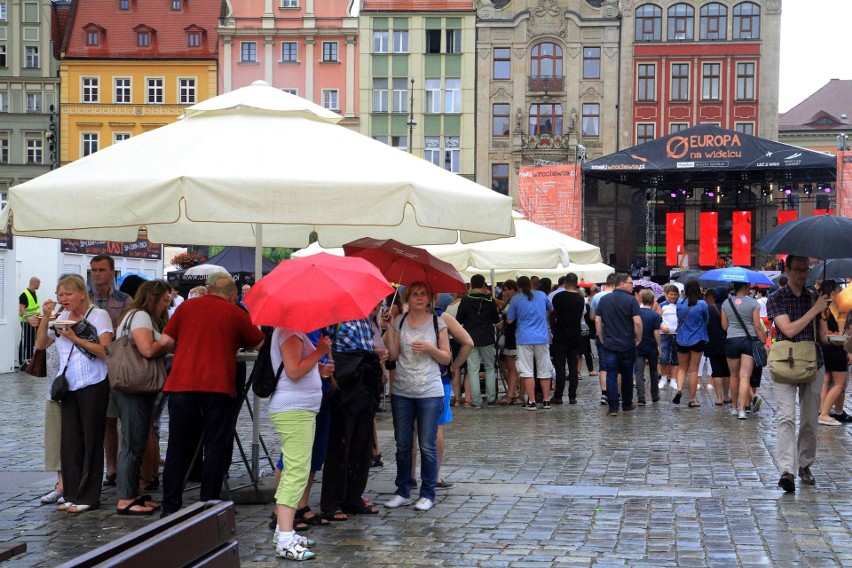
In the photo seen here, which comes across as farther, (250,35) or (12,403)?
(250,35)

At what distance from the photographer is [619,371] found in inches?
678

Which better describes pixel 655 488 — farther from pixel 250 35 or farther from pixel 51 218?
pixel 250 35

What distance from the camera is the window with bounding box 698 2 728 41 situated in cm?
6506

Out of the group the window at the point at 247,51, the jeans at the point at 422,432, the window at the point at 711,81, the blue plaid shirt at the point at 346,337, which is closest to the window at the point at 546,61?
the window at the point at 711,81

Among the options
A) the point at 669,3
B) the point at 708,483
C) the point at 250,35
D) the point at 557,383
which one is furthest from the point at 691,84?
the point at 708,483

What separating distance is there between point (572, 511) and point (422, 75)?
5908 cm

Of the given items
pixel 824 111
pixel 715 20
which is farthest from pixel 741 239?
pixel 824 111

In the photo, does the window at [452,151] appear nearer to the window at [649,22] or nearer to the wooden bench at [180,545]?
the window at [649,22]

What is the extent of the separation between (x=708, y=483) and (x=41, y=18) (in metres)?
63.0

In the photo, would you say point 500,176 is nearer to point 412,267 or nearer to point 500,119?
point 500,119

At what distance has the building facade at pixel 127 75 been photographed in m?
68.4

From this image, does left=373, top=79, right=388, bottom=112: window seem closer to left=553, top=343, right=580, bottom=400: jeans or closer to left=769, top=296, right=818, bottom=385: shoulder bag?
left=553, top=343, right=580, bottom=400: jeans

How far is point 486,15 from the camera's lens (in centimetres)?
6625

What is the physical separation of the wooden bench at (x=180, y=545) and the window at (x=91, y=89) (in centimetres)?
6823
